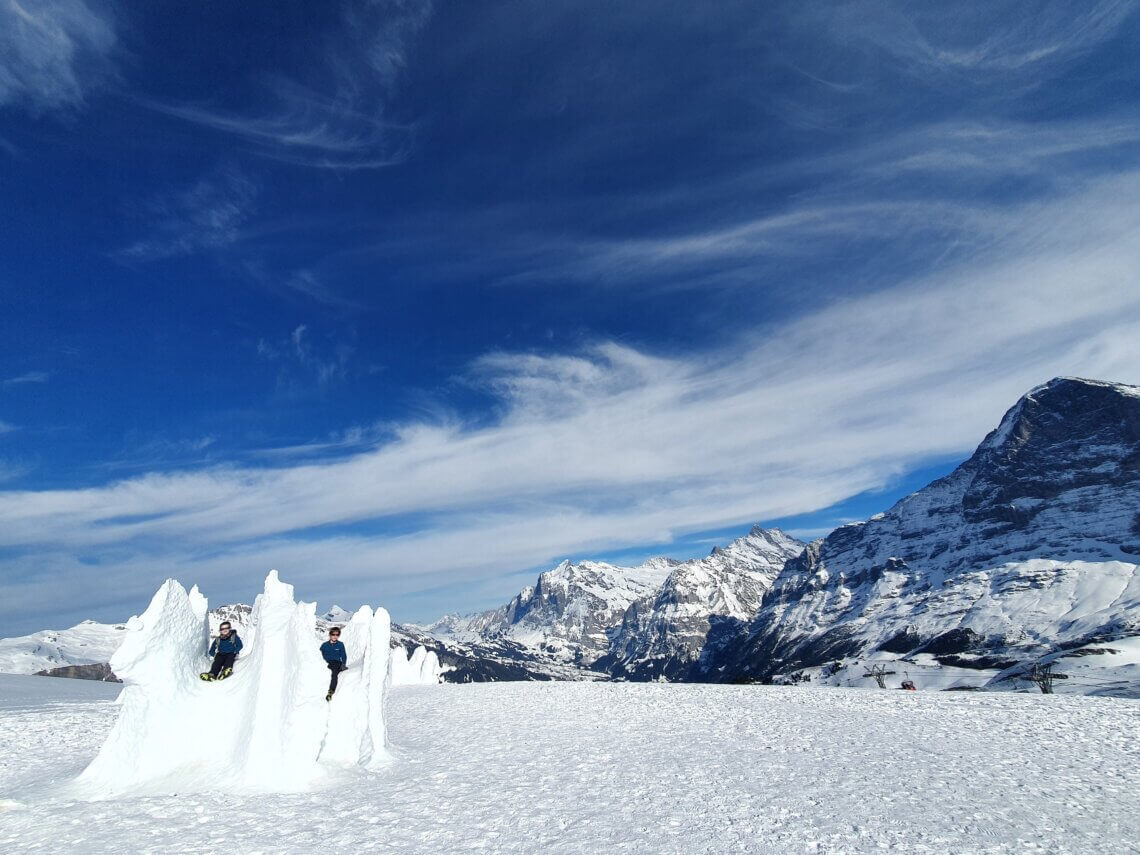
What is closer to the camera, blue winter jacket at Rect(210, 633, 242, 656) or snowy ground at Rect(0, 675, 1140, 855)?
snowy ground at Rect(0, 675, 1140, 855)

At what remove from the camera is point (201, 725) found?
18.3m

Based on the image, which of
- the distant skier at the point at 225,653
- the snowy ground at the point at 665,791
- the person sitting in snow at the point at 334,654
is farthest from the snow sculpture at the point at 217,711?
the person sitting in snow at the point at 334,654

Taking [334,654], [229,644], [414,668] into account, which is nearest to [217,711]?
[229,644]

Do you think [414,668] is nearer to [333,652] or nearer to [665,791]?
[333,652]

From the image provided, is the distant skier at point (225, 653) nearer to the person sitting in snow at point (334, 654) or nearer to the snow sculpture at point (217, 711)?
the snow sculpture at point (217, 711)

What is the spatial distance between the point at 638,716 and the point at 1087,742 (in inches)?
667

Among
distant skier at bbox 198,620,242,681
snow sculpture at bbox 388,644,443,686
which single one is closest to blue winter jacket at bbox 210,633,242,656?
distant skier at bbox 198,620,242,681

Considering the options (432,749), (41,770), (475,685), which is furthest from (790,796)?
(475,685)

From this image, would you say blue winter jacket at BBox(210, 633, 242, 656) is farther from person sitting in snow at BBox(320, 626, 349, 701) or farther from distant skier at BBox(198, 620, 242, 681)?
person sitting in snow at BBox(320, 626, 349, 701)

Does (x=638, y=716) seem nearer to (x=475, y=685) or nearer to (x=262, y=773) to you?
(x=262, y=773)

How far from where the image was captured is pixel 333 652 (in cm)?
2127

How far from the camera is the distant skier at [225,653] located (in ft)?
64.5

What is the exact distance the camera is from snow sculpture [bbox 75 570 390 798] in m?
17.2

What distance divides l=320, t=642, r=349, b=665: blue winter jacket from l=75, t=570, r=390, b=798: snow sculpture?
154cm
